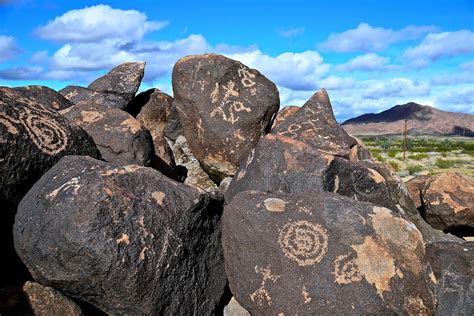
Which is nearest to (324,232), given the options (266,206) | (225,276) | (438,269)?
(266,206)

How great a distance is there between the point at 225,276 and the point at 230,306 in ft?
0.81

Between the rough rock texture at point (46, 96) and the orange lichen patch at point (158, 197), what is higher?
the rough rock texture at point (46, 96)

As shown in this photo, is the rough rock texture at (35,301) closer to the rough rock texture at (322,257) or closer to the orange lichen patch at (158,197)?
the orange lichen patch at (158,197)

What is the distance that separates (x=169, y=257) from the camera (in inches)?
144

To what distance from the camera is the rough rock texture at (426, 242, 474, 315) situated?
4.13 meters

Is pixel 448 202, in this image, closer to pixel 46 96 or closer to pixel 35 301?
pixel 35 301

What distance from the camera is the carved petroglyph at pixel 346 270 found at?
3.57 meters

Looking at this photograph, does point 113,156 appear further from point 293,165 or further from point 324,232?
point 324,232

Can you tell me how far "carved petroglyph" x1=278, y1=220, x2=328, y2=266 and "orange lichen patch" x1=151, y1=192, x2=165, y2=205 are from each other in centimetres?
89

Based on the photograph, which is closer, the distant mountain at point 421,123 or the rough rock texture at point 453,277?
the rough rock texture at point 453,277

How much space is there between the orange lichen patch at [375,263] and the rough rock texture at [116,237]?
1.20m

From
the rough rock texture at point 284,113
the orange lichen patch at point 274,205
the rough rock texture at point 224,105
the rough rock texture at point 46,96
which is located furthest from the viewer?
the rough rock texture at point 284,113

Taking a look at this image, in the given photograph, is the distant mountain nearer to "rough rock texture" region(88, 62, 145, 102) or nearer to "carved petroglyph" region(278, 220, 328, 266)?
"rough rock texture" region(88, 62, 145, 102)

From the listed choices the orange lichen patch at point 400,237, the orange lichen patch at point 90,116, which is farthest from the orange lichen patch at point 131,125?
the orange lichen patch at point 400,237
